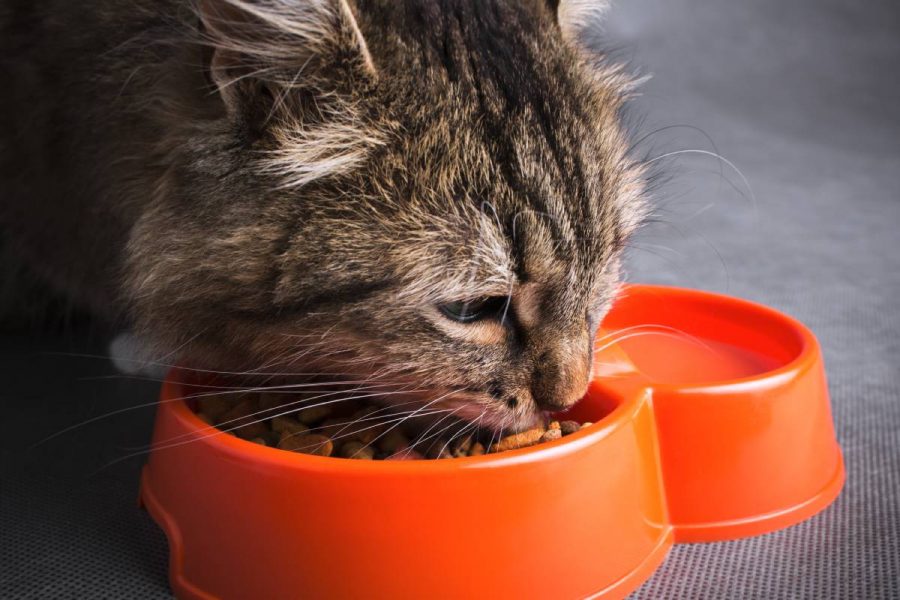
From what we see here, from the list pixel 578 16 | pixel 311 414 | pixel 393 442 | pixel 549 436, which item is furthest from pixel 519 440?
pixel 578 16

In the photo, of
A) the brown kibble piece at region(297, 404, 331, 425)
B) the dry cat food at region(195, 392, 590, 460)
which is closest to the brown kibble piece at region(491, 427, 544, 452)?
the dry cat food at region(195, 392, 590, 460)

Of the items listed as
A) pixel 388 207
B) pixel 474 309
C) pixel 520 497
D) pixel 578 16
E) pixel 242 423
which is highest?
pixel 578 16

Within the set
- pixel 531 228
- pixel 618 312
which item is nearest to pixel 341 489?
pixel 531 228

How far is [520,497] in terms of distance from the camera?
1098 mm

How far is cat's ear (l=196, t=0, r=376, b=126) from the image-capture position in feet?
3.46

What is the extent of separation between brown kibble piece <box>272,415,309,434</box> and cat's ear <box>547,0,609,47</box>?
2.19ft

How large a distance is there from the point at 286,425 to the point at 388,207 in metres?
0.37

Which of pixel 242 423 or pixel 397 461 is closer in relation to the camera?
pixel 397 461

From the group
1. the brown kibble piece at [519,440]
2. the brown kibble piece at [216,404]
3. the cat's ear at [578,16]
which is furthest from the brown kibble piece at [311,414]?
the cat's ear at [578,16]

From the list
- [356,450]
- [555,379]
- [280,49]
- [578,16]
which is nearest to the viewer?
[280,49]

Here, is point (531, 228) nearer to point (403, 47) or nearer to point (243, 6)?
point (403, 47)

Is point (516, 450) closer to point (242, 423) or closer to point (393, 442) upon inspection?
point (393, 442)

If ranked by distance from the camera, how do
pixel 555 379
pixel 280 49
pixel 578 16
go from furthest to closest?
pixel 578 16 → pixel 555 379 → pixel 280 49

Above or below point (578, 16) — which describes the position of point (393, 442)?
below
